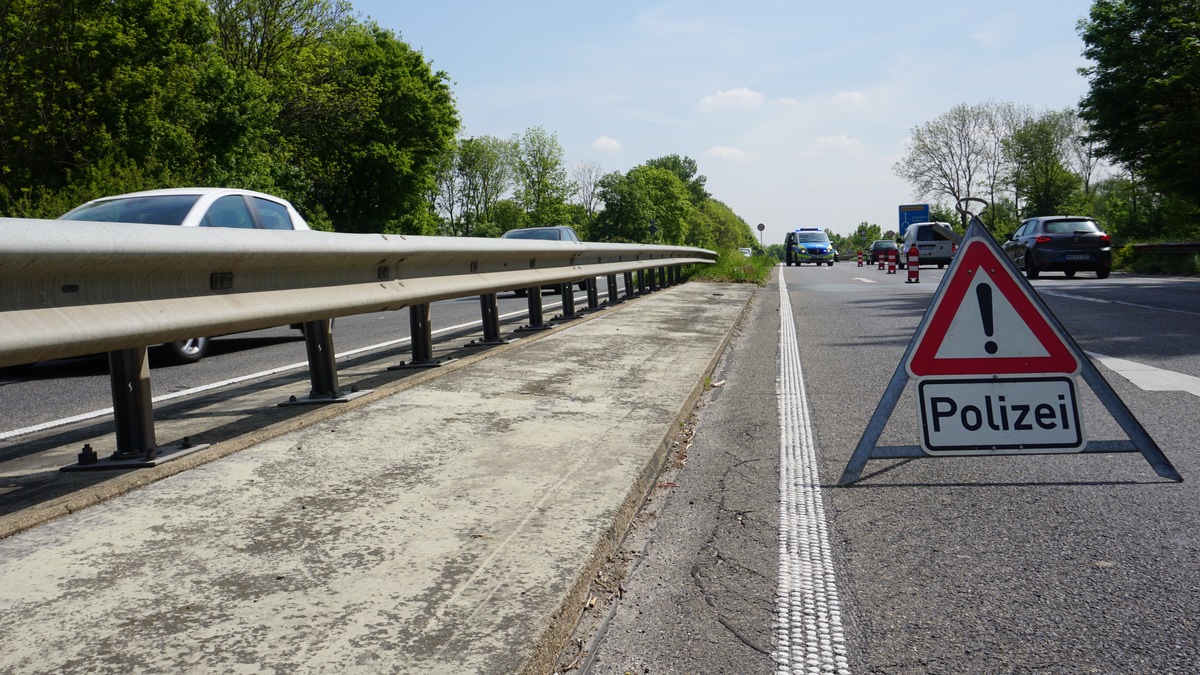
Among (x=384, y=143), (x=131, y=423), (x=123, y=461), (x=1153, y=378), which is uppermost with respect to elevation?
(x=384, y=143)

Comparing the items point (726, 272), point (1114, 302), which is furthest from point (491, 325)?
point (726, 272)

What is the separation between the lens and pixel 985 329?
14.8 feet

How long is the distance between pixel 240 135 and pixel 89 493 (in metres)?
36.0

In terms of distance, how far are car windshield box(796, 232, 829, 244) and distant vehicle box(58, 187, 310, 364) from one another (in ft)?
170

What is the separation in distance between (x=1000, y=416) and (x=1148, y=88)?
3409 cm

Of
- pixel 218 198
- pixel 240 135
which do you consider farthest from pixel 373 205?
pixel 218 198

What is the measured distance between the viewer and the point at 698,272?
25781 millimetres

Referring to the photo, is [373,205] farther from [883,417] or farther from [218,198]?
[883,417]

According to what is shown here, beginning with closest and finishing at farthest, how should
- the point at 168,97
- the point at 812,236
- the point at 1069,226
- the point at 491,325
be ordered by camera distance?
the point at 491,325 → the point at 1069,226 → the point at 168,97 → the point at 812,236

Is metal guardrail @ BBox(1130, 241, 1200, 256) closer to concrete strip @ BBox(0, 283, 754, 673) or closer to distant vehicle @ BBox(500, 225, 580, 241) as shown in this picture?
distant vehicle @ BBox(500, 225, 580, 241)

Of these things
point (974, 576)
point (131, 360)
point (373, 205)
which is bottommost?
point (974, 576)

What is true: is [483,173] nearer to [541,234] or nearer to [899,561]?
[541,234]

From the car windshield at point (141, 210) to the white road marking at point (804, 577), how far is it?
5967 millimetres

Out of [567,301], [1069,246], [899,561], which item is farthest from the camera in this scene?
[1069,246]
